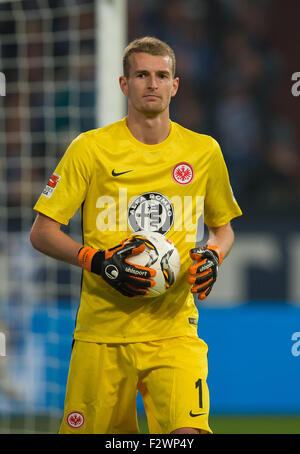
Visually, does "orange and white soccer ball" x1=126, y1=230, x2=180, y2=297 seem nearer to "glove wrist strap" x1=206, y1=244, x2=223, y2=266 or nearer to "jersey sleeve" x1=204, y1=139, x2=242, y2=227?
"glove wrist strap" x1=206, y1=244, x2=223, y2=266

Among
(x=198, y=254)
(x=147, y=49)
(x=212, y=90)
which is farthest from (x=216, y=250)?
(x=212, y=90)

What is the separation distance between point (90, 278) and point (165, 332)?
0.38m

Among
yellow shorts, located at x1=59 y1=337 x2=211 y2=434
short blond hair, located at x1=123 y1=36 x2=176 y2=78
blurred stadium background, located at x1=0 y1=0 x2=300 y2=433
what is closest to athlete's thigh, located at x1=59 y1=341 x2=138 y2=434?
yellow shorts, located at x1=59 y1=337 x2=211 y2=434

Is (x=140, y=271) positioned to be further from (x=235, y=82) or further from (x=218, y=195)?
(x=235, y=82)

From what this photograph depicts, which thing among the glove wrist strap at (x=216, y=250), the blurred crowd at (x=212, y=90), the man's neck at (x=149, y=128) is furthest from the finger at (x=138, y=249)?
the blurred crowd at (x=212, y=90)

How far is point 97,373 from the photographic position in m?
3.44

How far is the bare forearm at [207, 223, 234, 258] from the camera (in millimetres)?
3742

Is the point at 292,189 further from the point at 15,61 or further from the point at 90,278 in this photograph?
the point at 90,278

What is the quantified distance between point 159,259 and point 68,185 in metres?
0.49

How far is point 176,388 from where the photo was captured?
3350mm

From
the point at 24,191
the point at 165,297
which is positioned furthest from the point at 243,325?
the point at 165,297

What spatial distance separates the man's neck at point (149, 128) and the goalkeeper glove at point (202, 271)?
51 cm

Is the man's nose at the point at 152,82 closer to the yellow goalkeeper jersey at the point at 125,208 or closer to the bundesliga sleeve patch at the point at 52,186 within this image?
the yellow goalkeeper jersey at the point at 125,208

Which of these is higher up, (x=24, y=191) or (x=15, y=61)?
(x=15, y=61)
